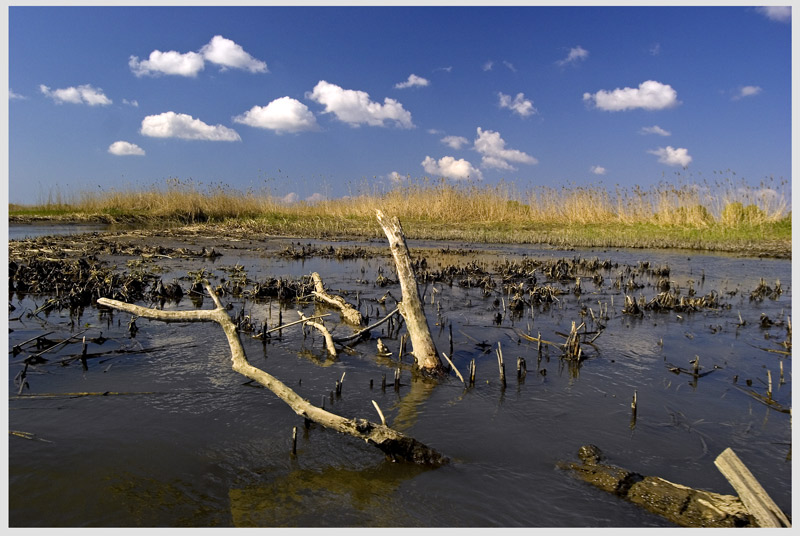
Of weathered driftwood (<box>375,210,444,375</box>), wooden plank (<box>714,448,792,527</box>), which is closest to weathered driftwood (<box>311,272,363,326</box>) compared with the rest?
weathered driftwood (<box>375,210,444,375</box>)

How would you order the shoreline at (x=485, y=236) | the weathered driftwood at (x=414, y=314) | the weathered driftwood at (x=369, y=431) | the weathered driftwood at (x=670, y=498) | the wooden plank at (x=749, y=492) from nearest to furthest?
the wooden plank at (x=749, y=492)
the weathered driftwood at (x=670, y=498)
the weathered driftwood at (x=369, y=431)
the weathered driftwood at (x=414, y=314)
the shoreline at (x=485, y=236)

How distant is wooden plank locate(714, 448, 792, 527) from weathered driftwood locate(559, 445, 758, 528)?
0.22 m

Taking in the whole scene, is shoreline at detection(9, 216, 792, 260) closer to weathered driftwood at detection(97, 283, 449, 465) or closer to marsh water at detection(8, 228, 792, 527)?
marsh water at detection(8, 228, 792, 527)

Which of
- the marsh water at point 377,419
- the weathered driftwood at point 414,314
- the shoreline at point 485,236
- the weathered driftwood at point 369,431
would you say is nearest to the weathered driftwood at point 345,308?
the marsh water at point 377,419

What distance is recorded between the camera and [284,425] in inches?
179

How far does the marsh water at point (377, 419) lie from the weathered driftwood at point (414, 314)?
0.25 metres

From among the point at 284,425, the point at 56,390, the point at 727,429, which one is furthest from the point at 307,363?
the point at 727,429

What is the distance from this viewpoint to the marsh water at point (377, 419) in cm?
345

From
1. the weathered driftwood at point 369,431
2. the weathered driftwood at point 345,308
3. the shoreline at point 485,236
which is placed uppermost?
the shoreline at point 485,236

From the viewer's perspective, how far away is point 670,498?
11.1 feet

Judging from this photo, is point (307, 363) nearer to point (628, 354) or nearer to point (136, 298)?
point (628, 354)

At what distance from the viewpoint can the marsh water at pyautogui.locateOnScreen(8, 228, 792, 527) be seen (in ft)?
11.3

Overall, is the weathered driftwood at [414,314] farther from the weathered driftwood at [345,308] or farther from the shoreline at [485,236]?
the shoreline at [485,236]

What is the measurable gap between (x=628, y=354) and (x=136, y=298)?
798 cm
